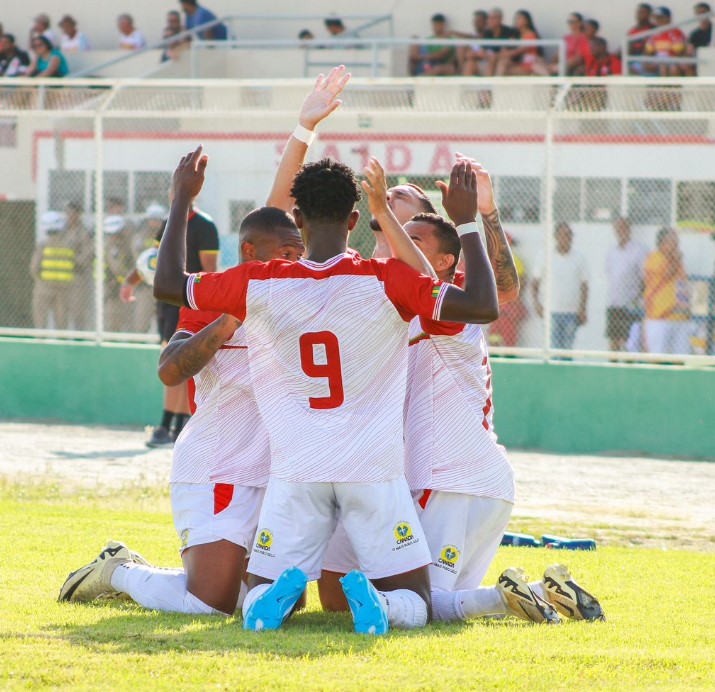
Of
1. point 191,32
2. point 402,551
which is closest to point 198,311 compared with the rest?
point 402,551

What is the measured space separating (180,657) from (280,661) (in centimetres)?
31

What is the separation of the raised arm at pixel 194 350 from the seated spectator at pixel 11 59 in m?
18.7

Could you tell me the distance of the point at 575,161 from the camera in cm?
1574

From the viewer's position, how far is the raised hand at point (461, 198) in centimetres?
478

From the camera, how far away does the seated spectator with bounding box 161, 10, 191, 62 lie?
2252cm

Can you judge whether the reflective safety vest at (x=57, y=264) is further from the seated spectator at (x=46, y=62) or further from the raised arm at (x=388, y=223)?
the raised arm at (x=388, y=223)

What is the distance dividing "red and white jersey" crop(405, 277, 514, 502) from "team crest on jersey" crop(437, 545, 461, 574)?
22 cm

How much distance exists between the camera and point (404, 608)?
15.6 ft

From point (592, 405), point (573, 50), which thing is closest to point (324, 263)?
point (592, 405)

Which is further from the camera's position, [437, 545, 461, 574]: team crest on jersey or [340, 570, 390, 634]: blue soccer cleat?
[437, 545, 461, 574]: team crest on jersey

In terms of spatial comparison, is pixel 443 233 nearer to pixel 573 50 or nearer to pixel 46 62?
pixel 573 50

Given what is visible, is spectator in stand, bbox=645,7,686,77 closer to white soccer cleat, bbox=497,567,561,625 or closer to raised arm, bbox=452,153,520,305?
raised arm, bbox=452,153,520,305

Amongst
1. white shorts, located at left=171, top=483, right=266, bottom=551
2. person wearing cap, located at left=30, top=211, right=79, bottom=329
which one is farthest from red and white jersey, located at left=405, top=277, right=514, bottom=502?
person wearing cap, located at left=30, top=211, right=79, bottom=329

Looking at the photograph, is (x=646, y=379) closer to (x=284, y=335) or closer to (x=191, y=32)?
(x=284, y=335)
